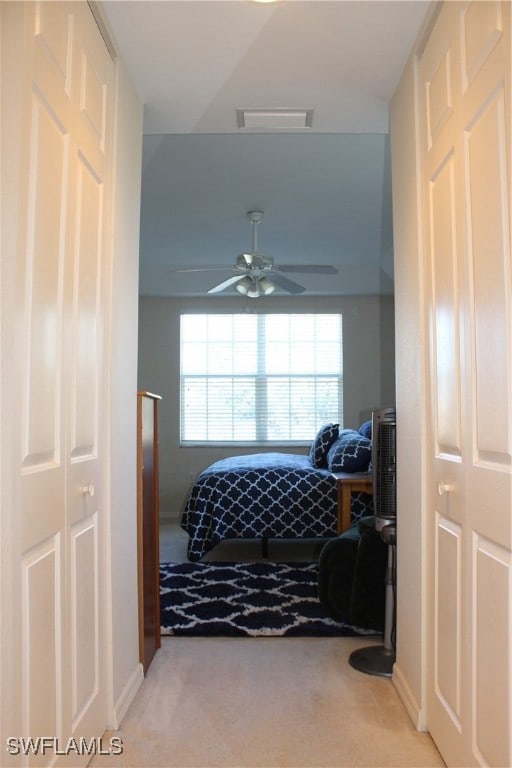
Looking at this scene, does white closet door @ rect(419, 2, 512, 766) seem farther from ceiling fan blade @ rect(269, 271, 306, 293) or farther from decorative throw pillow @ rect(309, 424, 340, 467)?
decorative throw pillow @ rect(309, 424, 340, 467)

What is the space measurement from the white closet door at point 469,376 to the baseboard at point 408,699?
59 mm

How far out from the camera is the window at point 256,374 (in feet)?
25.3

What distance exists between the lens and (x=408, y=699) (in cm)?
256

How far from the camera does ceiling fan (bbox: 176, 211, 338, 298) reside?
209 inches

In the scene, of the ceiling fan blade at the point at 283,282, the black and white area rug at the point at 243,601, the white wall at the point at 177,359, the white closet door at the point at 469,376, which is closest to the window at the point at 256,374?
the white wall at the point at 177,359

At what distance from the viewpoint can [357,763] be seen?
7.12ft

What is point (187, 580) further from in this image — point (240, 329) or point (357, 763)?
point (240, 329)

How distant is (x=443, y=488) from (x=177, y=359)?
19.1 ft

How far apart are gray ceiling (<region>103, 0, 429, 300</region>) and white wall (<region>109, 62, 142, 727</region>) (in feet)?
0.98

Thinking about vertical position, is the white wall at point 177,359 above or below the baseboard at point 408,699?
above

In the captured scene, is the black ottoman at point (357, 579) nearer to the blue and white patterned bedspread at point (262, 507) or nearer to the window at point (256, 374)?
the blue and white patterned bedspread at point (262, 507)

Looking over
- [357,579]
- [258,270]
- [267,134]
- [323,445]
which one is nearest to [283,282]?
[258,270]

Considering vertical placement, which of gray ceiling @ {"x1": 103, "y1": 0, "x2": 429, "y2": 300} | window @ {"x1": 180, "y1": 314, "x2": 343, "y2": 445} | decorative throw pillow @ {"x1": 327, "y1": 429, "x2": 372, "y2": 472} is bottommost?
decorative throw pillow @ {"x1": 327, "y1": 429, "x2": 372, "y2": 472}

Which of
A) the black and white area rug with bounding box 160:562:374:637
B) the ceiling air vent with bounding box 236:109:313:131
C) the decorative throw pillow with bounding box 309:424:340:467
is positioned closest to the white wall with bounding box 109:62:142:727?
the ceiling air vent with bounding box 236:109:313:131
